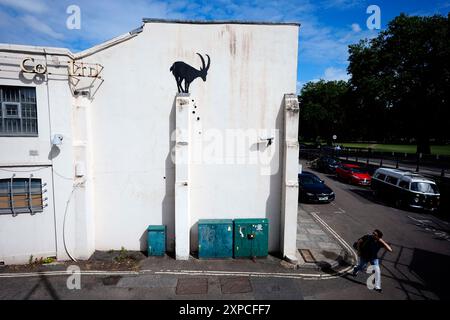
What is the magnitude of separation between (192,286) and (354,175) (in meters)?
19.9

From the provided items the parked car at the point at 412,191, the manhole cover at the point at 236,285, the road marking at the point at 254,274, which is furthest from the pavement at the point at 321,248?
the parked car at the point at 412,191

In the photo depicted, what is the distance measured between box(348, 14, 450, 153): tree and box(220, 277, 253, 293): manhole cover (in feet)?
106

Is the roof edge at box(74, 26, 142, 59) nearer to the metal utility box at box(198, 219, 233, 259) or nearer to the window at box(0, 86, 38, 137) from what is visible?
the window at box(0, 86, 38, 137)

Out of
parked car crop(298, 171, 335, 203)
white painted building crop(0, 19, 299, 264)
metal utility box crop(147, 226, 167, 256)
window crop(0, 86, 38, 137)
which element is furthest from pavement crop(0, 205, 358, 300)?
parked car crop(298, 171, 335, 203)

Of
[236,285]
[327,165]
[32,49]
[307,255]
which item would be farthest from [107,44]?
[327,165]

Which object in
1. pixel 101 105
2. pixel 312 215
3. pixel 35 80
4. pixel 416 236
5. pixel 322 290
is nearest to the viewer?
pixel 322 290

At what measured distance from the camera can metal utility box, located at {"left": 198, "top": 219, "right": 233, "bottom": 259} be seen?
9.27 metres

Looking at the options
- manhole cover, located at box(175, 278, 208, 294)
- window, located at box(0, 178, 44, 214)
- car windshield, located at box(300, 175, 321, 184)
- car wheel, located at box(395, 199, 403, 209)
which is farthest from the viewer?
car windshield, located at box(300, 175, 321, 184)
